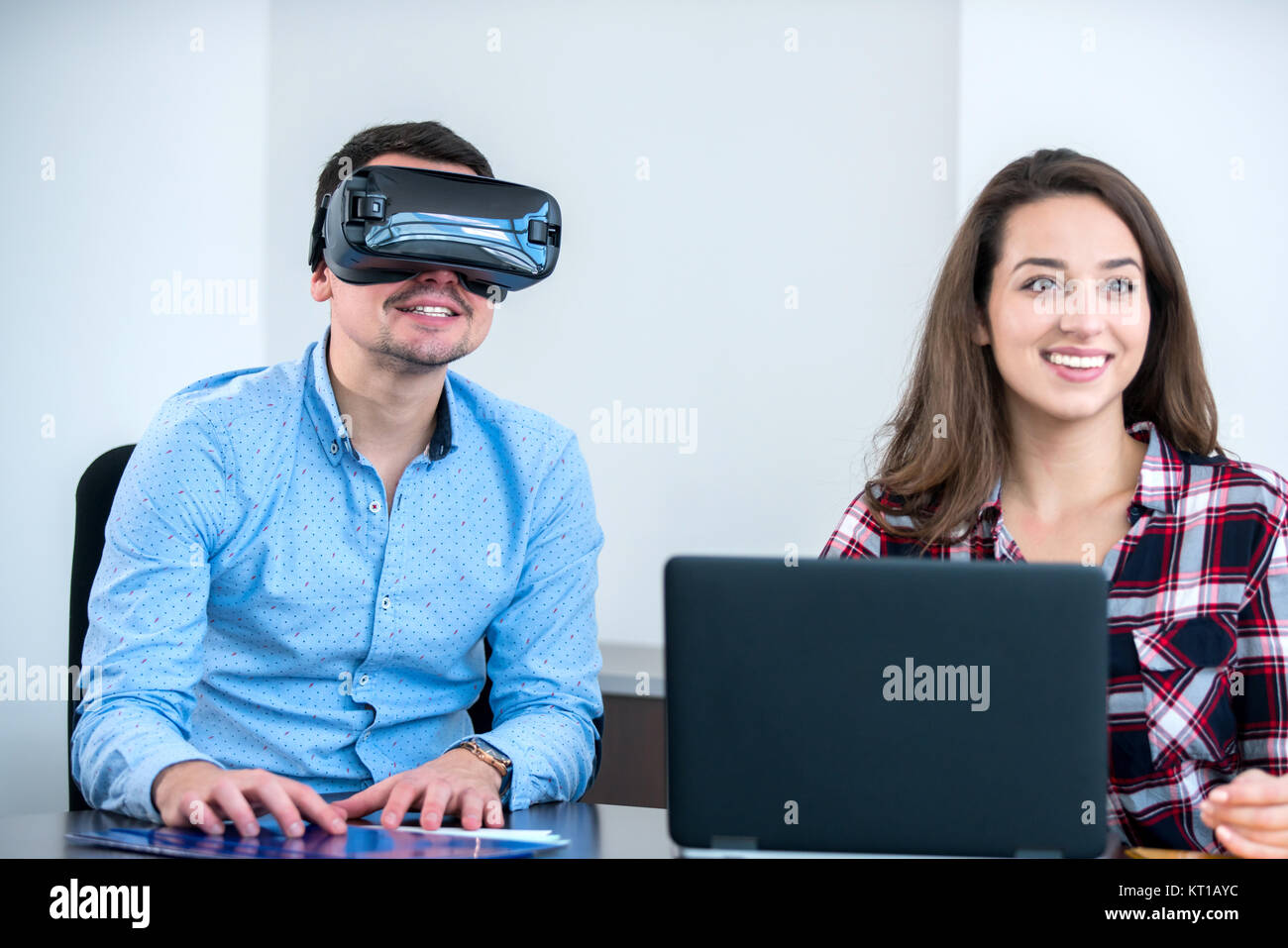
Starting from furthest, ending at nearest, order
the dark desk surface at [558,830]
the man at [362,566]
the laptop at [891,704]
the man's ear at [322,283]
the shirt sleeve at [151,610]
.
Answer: the man's ear at [322,283]
the man at [362,566]
the shirt sleeve at [151,610]
the dark desk surface at [558,830]
the laptop at [891,704]

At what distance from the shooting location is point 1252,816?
3.41 feet

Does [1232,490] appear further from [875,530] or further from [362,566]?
[362,566]

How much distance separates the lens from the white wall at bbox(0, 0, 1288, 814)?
241cm

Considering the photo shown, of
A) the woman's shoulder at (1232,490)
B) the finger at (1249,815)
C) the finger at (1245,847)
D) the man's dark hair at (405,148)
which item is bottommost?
the finger at (1245,847)

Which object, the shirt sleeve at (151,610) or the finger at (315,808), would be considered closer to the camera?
the finger at (315,808)

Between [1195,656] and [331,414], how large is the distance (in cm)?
126

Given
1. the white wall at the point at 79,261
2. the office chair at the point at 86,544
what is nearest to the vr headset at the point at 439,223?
the office chair at the point at 86,544

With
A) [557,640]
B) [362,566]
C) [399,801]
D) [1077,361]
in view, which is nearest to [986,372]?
[1077,361]

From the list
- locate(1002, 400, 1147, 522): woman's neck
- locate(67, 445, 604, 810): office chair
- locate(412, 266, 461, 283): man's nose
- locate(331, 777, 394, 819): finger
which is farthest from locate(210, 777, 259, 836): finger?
locate(1002, 400, 1147, 522): woman's neck

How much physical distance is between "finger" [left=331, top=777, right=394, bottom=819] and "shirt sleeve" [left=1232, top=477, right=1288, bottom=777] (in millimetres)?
1129

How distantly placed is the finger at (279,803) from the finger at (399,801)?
0.29 feet

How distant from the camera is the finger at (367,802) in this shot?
3.96 ft

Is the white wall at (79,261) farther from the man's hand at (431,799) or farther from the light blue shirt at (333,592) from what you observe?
the man's hand at (431,799)

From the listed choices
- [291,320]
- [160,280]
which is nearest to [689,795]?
[160,280]
